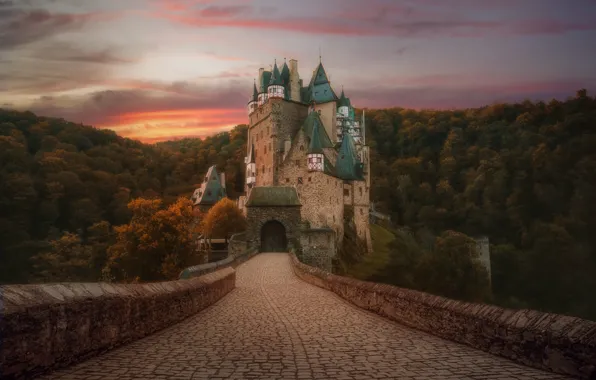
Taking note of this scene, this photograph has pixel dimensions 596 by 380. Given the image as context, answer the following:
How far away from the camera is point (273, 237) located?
130 ft

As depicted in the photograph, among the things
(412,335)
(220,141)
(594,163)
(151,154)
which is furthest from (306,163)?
(220,141)

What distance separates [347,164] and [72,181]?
34143mm

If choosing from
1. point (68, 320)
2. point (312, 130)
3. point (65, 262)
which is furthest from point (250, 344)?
point (312, 130)

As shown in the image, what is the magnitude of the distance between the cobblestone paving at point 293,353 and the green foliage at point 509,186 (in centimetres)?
4298

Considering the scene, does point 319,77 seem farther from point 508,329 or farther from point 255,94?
point 508,329

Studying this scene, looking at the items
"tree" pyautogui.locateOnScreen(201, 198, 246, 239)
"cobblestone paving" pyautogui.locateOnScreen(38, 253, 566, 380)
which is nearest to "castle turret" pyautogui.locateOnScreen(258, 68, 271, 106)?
"tree" pyautogui.locateOnScreen(201, 198, 246, 239)

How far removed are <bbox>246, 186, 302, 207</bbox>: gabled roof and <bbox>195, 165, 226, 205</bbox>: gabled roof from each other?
30567 millimetres

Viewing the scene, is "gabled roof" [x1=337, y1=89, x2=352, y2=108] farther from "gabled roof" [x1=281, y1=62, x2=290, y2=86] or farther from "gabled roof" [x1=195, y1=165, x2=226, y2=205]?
"gabled roof" [x1=195, y1=165, x2=226, y2=205]

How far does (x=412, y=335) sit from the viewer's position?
26.7 ft

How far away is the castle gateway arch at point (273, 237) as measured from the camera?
3919 centimetres

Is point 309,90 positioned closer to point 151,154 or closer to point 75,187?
point 75,187

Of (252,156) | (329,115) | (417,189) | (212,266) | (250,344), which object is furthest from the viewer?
(417,189)

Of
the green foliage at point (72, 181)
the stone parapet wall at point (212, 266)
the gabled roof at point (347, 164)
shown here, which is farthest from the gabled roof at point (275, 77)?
the stone parapet wall at point (212, 266)

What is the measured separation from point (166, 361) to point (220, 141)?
107135 mm
